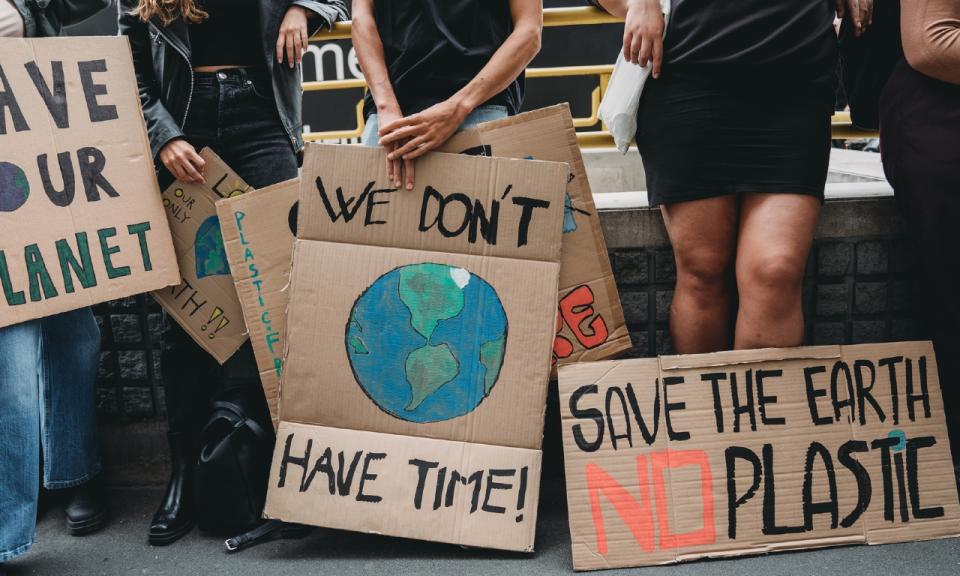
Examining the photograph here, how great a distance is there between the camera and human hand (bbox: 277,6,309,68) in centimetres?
240

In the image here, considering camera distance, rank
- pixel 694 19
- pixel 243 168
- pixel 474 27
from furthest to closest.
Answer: pixel 243 168
pixel 474 27
pixel 694 19

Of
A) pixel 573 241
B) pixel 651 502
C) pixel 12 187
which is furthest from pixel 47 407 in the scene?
pixel 651 502

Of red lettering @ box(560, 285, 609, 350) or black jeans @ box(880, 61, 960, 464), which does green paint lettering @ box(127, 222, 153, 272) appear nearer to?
red lettering @ box(560, 285, 609, 350)

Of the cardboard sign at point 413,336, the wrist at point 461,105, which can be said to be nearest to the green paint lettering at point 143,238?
the cardboard sign at point 413,336

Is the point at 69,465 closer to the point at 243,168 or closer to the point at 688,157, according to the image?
the point at 243,168

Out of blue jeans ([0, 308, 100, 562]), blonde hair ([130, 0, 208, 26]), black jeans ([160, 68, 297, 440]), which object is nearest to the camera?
blue jeans ([0, 308, 100, 562])

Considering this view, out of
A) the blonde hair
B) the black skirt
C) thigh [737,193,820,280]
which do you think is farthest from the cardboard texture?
the blonde hair

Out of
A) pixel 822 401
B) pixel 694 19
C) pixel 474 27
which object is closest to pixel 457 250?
pixel 474 27

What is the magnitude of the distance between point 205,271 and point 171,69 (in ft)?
1.95

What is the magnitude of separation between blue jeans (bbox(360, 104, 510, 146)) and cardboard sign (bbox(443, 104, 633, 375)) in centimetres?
6

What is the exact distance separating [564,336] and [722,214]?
55 centimetres

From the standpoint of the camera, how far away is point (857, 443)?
2225 mm

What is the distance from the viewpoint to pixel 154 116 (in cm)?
234

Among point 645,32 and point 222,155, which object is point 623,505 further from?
point 222,155
